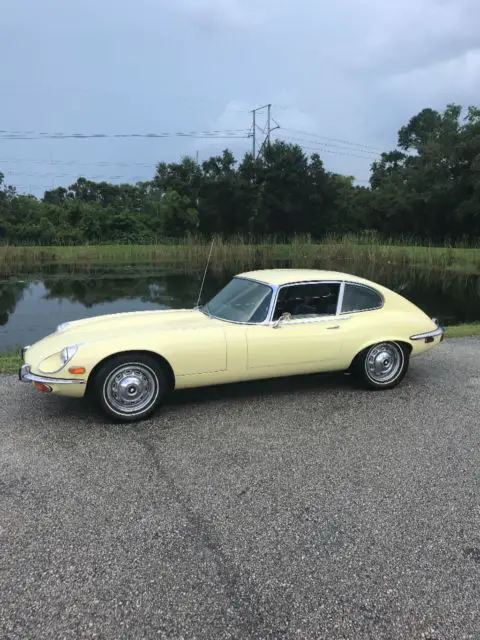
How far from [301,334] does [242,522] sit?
2.41m

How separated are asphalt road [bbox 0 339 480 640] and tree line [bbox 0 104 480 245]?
144 feet

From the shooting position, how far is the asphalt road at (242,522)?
2.46 meters

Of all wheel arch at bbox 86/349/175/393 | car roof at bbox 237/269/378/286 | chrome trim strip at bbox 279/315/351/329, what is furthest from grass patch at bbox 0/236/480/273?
wheel arch at bbox 86/349/175/393

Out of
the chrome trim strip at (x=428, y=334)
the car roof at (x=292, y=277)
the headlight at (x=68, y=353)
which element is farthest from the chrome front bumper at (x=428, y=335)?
the headlight at (x=68, y=353)

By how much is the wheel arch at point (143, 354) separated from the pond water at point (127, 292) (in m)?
6.72

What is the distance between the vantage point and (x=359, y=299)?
5789mm

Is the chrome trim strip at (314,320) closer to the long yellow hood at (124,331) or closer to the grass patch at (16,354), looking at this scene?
the long yellow hood at (124,331)

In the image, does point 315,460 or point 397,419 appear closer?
point 315,460

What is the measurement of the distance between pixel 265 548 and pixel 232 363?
2.22m

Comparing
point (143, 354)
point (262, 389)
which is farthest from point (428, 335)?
point (143, 354)

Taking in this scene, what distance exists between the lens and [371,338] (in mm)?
5582

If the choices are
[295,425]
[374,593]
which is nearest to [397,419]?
[295,425]

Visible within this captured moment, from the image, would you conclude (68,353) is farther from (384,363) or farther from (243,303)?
(384,363)

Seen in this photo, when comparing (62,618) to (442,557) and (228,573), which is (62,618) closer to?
(228,573)
